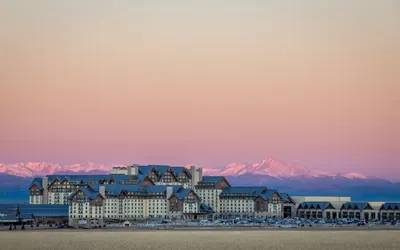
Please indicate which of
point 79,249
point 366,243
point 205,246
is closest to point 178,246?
point 205,246

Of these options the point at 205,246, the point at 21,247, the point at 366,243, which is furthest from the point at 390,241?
the point at 21,247

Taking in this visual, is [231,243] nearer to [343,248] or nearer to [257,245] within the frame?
[257,245]

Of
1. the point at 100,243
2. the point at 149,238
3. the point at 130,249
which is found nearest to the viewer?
the point at 130,249

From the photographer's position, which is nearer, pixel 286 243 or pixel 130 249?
pixel 130 249

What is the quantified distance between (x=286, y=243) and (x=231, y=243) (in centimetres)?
852

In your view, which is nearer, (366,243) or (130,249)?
(130,249)

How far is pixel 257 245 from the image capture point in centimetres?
18075

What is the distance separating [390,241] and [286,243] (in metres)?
17.3

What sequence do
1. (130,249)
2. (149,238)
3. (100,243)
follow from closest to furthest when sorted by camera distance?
(130,249) → (100,243) → (149,238)

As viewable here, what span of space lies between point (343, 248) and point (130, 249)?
30.3 metres

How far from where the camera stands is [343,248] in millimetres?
174875

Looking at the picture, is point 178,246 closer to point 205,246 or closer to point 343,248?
point 205,246

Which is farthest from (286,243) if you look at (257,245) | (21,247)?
(21,247)

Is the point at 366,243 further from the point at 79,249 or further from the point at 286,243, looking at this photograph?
the point at 79,249
